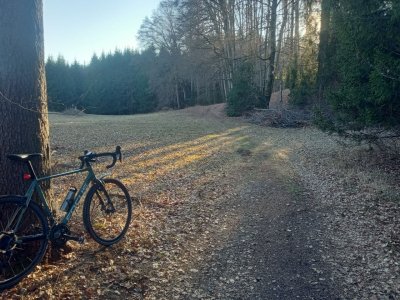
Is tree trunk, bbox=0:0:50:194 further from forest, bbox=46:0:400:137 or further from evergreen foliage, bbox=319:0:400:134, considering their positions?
evergreen foliage, bbox=319:0:400:134

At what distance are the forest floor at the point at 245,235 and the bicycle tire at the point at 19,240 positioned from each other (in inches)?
6.3

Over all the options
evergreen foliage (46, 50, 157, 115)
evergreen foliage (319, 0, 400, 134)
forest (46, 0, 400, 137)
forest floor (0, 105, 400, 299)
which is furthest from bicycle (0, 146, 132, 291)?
evergreen foliage (46, 50, 157, 115)

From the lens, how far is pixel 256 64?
31.1 metres

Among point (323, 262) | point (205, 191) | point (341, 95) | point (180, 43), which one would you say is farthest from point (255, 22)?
point (323, 262)

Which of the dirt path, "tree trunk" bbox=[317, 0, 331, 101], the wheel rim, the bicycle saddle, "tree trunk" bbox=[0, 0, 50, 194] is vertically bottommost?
the dirt path

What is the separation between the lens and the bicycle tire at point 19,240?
330 cm

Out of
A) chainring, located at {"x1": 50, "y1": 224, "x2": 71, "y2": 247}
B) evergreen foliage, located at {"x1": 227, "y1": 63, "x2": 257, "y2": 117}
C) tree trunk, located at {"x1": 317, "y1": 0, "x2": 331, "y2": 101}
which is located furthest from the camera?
evergreen foliage, located at {"x1": 227, "y1": 63, "x2": 257, "y2": 117}

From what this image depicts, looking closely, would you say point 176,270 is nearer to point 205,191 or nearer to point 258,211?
point 258,211

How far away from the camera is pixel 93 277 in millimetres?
3693

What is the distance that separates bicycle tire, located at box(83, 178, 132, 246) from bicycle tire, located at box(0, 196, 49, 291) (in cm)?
63

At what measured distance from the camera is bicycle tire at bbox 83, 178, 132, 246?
4266mm

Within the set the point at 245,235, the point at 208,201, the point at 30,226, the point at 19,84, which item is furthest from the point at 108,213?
the point at 208,201

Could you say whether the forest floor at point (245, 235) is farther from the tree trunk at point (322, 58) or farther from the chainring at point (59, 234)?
the tree trunk at point (322, 58)

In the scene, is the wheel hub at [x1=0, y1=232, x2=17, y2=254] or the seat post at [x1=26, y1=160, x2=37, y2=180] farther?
the seat post at [x1=26, y1=160, x2=37, y2=180]
